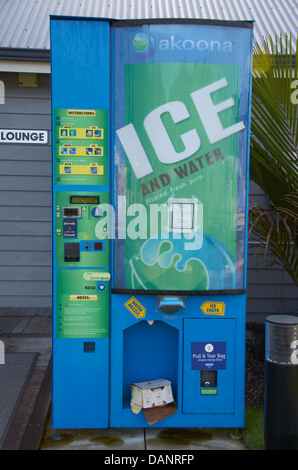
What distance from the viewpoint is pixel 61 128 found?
2885 millimetres

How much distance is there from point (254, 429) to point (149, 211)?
1745mm

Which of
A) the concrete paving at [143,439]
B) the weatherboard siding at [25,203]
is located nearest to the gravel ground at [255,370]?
the concrete paving at [143,439]

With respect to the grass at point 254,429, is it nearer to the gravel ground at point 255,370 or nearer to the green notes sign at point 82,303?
the gravel ground at point 255,370

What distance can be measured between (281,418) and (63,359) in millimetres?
1455

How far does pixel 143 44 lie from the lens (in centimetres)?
279

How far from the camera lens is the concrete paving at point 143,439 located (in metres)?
2.94

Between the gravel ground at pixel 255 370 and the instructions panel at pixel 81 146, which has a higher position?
the instructions panel at pixel 81 146

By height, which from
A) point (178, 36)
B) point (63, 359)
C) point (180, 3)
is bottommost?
point (63, 359)

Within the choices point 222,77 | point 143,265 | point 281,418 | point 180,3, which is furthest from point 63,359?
point 180,3

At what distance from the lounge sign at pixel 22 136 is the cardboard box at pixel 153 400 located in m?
4.05

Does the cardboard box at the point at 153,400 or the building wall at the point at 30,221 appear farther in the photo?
the building wall at the point at 30,221

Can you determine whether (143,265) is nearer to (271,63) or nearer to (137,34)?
(137,34)

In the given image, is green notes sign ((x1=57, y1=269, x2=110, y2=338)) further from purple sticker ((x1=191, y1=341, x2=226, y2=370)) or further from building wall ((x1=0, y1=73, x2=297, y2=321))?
building wall ((x1=0, y1=73, x2=297, y2=321))

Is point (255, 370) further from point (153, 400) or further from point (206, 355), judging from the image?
point (153, 400)
